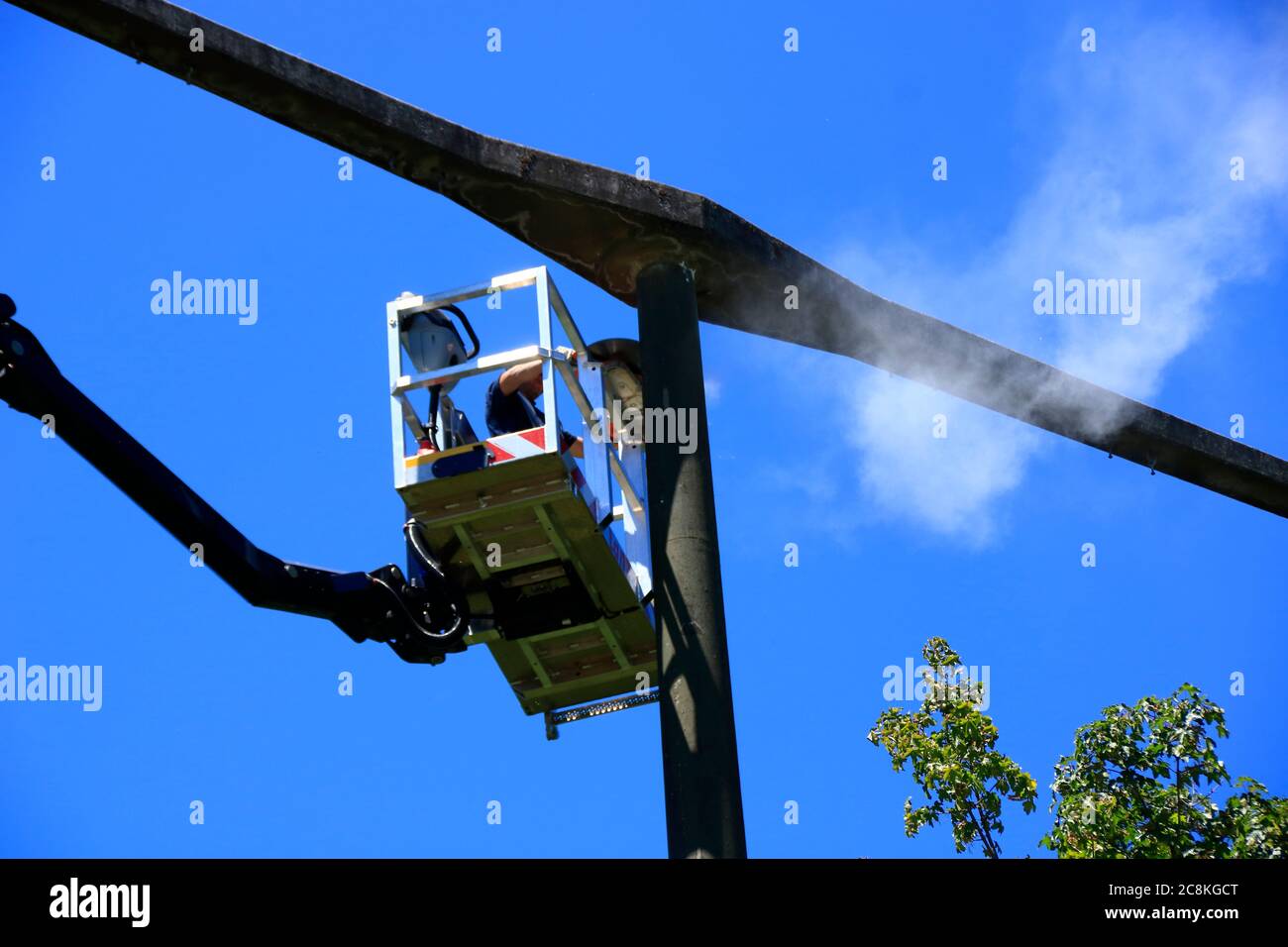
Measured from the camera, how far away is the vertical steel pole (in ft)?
30.7

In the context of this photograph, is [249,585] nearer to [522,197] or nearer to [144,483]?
[144,483]

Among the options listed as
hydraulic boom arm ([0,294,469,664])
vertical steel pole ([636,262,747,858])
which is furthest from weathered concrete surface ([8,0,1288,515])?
hydraulic boom arm ([0,294,469,664])

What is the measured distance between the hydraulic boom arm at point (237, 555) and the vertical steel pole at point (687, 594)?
7.46 ft

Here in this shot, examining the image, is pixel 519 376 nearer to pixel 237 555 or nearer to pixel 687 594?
pixel 237 555

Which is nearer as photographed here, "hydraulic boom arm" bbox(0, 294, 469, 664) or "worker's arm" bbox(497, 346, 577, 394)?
"hydraulic boom arm" bbox(0, 294, 469, 664)

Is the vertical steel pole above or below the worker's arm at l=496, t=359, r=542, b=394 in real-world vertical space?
below

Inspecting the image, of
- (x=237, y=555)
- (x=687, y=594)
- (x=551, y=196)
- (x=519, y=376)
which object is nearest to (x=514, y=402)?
(x=519, y=376)

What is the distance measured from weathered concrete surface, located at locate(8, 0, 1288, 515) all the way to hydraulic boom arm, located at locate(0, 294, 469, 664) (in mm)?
2001

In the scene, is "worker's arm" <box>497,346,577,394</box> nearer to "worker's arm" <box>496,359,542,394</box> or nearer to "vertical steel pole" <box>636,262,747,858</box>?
"worker's arm" <box>496,359,542,394</box>

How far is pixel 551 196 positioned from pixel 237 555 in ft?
9.64

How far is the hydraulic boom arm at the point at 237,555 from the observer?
38.0 ft

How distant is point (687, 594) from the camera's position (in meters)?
10.0

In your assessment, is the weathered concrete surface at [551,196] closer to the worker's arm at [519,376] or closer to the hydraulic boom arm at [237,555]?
the worker's arm at [519,376]
